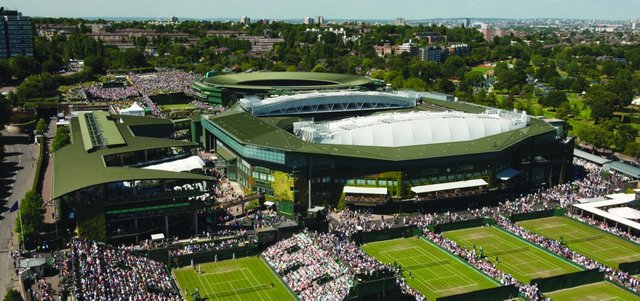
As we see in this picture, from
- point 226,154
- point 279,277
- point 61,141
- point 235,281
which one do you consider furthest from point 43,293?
point 61,141

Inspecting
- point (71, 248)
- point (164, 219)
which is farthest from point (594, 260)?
point (71, 248)

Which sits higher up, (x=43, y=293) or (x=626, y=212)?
(x=43, y=293)

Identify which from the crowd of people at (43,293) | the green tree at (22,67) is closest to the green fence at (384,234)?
the crowd of people at (43,293)

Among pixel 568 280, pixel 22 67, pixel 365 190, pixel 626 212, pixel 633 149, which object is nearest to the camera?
pixel 568 280

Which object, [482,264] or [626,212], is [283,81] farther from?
[482,264]

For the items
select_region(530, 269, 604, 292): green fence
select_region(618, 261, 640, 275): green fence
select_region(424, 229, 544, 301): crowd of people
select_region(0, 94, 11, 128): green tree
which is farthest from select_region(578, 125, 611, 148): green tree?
select_region(0, 94, 11, 128): green tree

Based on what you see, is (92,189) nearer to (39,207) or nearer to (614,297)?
(39,207)

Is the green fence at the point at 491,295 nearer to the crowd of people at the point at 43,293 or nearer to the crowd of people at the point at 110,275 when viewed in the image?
the crowd of people at the point at 110,275
